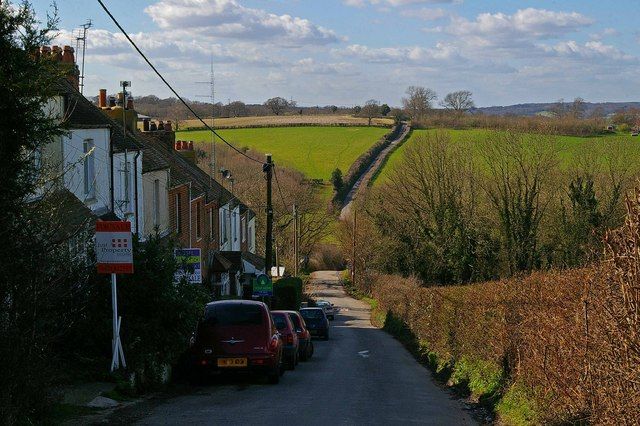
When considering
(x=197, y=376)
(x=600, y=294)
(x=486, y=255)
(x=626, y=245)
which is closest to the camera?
(x=626, y=245)

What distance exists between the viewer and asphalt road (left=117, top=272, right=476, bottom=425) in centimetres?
1091

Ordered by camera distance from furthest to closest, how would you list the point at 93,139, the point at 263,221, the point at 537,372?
1. the point at 263,221
2. the point at 93,139
3. the point at 537,372

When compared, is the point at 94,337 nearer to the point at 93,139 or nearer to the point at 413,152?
the point at 93,139

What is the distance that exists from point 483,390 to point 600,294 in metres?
6.41

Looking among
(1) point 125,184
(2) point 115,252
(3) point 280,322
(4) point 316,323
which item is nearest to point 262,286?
(4) point 316,323

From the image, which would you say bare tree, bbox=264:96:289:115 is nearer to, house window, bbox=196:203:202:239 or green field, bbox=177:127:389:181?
green field, bbox=177:127:389:181

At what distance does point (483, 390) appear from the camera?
14281 mm

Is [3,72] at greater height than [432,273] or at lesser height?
greater

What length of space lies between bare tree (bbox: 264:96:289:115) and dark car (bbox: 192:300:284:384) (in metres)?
91.3

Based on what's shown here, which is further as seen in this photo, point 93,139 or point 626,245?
point 93,139

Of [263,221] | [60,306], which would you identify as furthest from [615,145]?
[60,306]

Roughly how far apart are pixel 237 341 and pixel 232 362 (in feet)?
1.28

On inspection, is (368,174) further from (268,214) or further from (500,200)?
(268,214)

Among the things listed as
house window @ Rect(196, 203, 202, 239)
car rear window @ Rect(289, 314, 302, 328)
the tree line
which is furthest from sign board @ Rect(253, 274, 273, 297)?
the tree line
